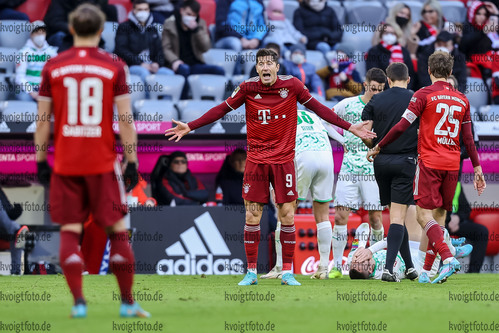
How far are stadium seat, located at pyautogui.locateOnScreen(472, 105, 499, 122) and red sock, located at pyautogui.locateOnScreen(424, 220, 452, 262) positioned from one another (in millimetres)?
5877

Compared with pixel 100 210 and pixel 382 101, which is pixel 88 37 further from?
pixel 382 101

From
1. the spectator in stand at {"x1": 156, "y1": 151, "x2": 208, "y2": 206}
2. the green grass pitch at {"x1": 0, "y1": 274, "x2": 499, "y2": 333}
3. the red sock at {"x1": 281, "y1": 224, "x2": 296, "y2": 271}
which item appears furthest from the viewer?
the spectator in stand at {"x1": 156, "y1": 151, "x2": 208, "y2": 206}

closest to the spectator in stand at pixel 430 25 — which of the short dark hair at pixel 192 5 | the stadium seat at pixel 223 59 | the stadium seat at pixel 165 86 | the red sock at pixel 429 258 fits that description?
the stadium seat at pixel 223 59

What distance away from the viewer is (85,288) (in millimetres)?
8141

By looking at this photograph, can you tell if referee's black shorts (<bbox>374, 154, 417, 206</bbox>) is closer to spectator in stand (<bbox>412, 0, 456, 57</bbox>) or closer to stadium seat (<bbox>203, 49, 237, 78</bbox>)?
stadium seat (<bbox>203, 49, 237, 78</bbox>)

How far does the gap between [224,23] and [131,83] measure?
2809 mm

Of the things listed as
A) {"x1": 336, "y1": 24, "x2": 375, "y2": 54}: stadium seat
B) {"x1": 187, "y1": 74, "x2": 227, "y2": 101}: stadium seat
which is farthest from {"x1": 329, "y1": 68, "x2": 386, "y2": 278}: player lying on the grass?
{"x1": 336, "y1": 24, "x2": 375, "y2": 54}: stadium seat

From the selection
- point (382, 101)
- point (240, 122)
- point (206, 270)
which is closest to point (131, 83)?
point (240, 122)

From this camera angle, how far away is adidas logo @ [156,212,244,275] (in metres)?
11.8

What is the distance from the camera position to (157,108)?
12.8 m

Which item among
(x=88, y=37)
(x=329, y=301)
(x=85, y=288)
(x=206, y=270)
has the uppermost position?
(x=88, y=37)

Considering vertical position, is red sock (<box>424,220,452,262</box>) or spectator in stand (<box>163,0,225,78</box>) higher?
spectator in stand (<box>163,0,225,78</box>)

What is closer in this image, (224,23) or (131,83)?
(131,83)

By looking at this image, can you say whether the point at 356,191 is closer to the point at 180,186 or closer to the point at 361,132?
the point at 361,132
